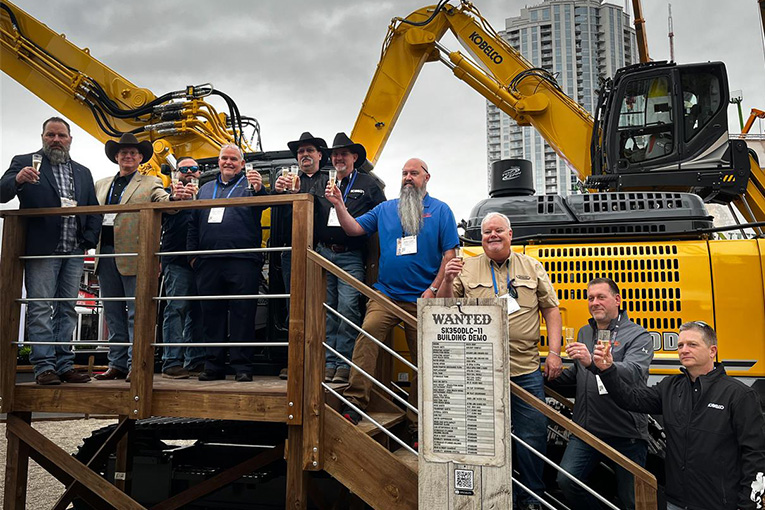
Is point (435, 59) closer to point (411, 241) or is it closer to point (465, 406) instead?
point (411, 241)

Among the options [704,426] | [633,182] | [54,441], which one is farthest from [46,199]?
[54,441]

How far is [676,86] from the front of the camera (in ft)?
20.9

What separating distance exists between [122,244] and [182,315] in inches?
32.2

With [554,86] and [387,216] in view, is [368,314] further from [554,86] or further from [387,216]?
[554,86]

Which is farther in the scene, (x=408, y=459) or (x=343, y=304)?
(x=343, y=304)

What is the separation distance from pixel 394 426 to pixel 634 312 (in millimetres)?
2032

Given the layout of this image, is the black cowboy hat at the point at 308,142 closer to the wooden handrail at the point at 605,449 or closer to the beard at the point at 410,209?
the beard at the point at 410,209

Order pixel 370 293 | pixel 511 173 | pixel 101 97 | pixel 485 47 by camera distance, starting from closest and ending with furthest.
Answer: pixel 370 293 < pixel 511 173 < pixel 101 97 < pixel 485 47

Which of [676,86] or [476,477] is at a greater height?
[676,86]

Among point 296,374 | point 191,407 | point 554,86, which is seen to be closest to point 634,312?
point 296,374

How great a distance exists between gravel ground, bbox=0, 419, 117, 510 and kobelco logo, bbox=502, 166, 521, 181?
5.64m

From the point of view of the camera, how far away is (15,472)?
4.61 meters

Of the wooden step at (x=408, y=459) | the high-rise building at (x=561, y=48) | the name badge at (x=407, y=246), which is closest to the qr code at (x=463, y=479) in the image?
the wooden step at (x=408, y=459)

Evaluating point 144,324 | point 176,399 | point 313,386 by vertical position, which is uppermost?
point 144,324
